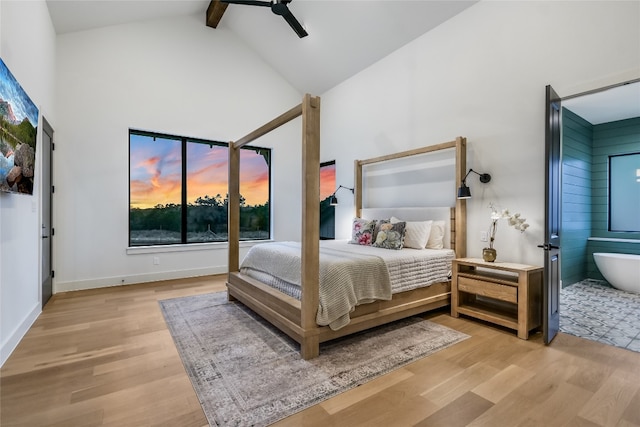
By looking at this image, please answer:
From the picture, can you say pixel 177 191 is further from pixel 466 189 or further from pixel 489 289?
pixel 489 289

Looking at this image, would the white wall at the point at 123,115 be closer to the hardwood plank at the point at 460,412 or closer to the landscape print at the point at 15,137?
the landscape print at the point at 15,137

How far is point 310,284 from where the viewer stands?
7.57ft

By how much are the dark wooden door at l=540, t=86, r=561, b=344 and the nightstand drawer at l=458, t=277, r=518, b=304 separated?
24 cm

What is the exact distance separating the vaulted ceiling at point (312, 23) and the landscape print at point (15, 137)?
196cm

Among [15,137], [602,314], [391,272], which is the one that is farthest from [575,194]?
[15,137]

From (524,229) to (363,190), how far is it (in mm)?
2516

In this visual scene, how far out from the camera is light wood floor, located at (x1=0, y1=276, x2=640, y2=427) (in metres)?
1.65

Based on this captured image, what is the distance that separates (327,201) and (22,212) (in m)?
4.28

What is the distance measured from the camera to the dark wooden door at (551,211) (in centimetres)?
256

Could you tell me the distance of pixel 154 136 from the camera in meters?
4.96

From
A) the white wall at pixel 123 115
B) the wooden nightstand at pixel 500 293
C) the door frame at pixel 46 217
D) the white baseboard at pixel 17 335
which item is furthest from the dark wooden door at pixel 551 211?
the door frame at pixel 46 217

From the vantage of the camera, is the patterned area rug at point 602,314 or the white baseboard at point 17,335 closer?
the white baseboard at point 17,335

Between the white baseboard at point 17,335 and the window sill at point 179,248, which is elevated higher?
the window sill at point 179,248

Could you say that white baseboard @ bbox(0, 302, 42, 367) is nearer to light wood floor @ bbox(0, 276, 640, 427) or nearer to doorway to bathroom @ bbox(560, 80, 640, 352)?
light wood floor @ bbox(0, 276, 640, 427)
